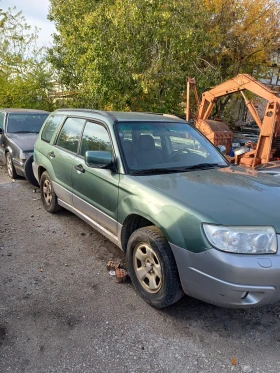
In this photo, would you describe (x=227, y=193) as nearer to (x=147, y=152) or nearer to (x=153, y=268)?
(x=153, y=268)

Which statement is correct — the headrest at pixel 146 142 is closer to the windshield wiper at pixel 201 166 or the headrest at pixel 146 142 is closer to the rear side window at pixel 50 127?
the windshield wiper at pixel 201 166

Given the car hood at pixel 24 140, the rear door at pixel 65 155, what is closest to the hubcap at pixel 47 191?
the rear door at pixel 65 155

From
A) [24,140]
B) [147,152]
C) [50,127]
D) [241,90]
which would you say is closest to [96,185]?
[147,152]

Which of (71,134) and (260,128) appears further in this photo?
(260,128)

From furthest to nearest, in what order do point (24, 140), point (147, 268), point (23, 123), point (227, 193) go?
point (23, 123)
point (24, 140)
point (147, 268)
point (227, 193)

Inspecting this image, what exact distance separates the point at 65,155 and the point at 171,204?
89.3 inches

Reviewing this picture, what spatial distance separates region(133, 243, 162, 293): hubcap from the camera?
2889 millimetres

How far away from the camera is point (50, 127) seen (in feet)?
17.0

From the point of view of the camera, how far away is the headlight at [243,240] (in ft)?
7.79

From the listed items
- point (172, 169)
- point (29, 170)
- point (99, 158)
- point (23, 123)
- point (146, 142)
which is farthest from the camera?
point (23, 123)

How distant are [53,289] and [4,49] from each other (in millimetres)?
15058

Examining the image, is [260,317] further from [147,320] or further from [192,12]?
[192,12]

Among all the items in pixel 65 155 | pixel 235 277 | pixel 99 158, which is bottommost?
pixel 235 277

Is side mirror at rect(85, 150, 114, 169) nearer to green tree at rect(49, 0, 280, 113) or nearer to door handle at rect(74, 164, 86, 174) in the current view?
door handle at rect(74, 164, 86, 174)
